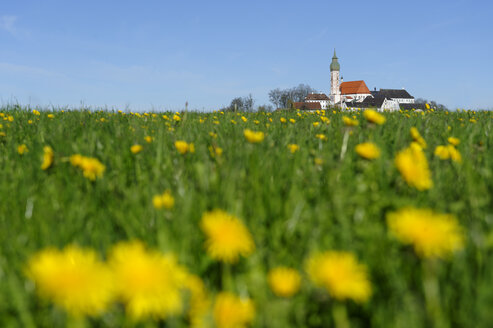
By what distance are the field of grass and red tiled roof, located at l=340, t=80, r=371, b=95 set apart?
118672 millimetres

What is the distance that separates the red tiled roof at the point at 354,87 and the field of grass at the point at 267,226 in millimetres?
118672

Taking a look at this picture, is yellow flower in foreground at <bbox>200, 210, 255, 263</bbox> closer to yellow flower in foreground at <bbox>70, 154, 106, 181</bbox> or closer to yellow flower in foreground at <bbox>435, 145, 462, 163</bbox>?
yellow flower in foreground at <bbox>70, 154, 106, 181</bbox>

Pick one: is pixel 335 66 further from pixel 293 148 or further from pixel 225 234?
pixel 225 234

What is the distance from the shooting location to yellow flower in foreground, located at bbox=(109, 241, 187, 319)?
79 cm

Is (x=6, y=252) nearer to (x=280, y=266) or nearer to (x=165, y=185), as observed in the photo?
(x=165, y=185)

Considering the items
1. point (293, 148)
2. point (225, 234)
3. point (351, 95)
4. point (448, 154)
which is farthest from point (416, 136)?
point (351, 95)

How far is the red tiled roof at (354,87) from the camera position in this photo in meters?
114

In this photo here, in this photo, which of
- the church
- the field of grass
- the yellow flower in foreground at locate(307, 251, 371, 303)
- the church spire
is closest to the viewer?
the yellow flower in foreground at locate(307, 251, 371, 303)

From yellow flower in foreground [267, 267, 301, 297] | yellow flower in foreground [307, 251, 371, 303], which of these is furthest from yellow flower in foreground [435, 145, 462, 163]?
yellow flower in foreground [267, 267, 301, 297]

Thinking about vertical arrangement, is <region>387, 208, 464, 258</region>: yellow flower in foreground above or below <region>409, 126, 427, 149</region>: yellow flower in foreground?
below

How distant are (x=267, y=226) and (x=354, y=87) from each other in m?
122

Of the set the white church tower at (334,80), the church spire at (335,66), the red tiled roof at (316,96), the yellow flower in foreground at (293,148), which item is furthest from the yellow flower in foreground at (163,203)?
the church spire at (335,66)

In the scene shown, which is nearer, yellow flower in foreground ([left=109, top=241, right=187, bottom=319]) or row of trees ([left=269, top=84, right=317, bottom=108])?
yellow flower in foreground ([left=109, top=241, right=187, bottom=319])

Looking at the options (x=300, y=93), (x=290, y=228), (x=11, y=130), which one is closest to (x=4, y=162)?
(x=11, y=130)
